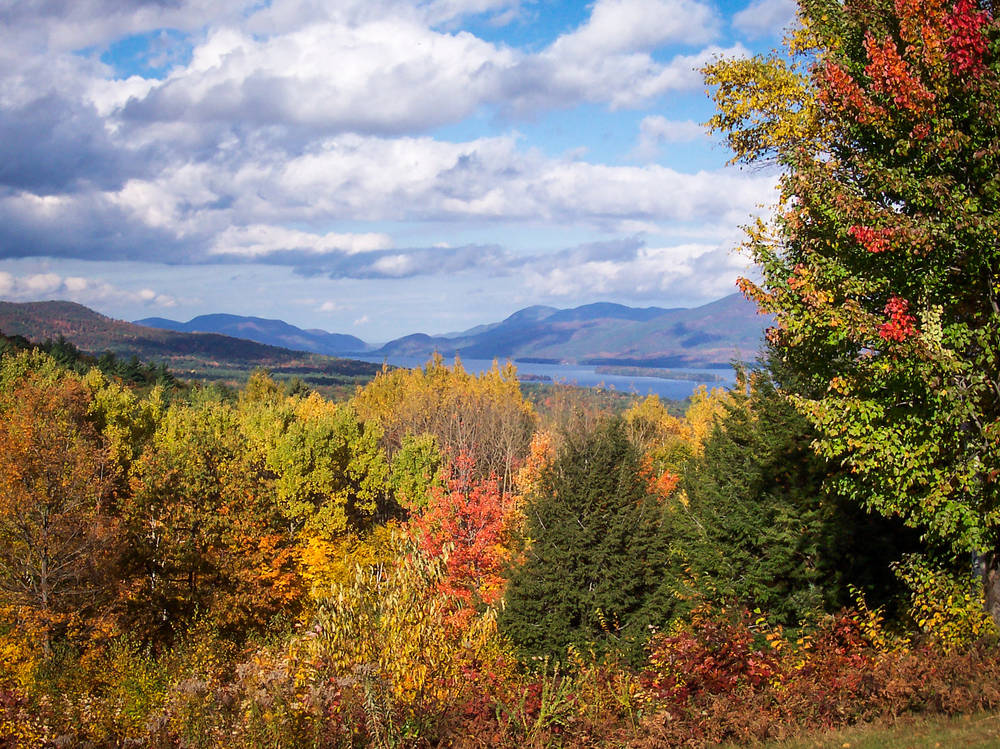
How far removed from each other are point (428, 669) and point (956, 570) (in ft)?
36.2

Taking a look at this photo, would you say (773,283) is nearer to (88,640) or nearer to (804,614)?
(804,614)

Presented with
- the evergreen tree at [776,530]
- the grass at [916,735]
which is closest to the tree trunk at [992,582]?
the grass at [916,735]

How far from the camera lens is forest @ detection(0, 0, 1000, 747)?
991 cm

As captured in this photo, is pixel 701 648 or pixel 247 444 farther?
pixel 247 444

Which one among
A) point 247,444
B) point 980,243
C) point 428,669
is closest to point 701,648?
point 428,669

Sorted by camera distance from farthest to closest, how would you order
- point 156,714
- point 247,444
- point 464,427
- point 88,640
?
point 464,427 → point 247,444 → point 88,640 → point 156,714

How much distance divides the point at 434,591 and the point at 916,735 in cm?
804

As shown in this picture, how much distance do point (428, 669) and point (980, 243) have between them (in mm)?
10230

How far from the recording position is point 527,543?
29.7 metres

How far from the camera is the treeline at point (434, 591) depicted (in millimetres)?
11289

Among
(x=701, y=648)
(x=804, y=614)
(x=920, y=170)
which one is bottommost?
(x=804, y=614)

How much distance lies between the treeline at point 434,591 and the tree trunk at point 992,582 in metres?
0.29

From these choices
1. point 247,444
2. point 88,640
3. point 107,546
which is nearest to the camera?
point 88,640

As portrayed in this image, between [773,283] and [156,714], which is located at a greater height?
[773,283]
